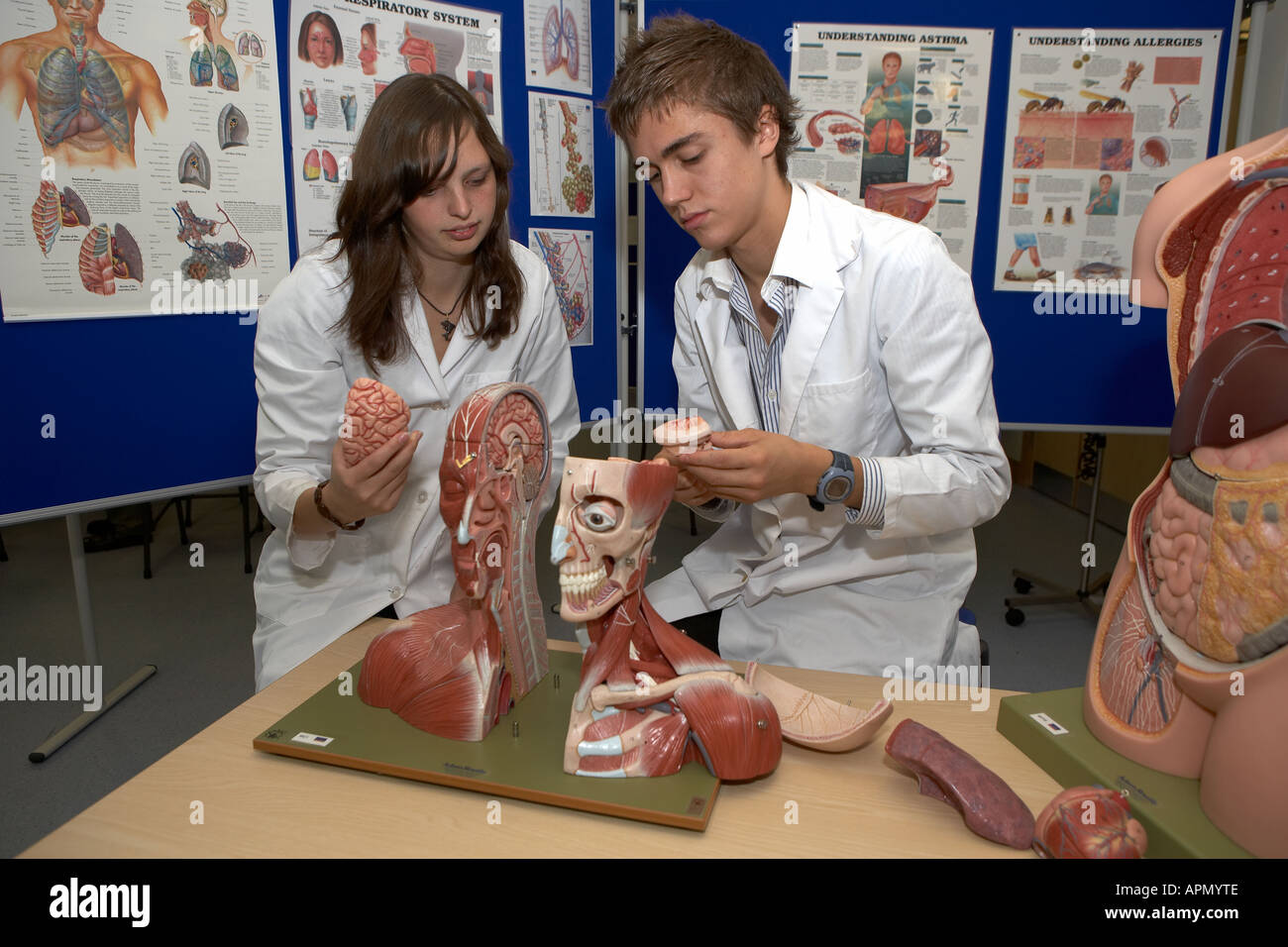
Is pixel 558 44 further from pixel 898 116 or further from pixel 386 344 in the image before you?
pixel 386 344

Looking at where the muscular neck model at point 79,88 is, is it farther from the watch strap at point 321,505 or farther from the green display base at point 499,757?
the green display base at point 499,757

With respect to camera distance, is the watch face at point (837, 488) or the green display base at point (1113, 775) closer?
the green display base at point (1113, 775)

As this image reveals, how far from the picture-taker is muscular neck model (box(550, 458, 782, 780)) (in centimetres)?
130

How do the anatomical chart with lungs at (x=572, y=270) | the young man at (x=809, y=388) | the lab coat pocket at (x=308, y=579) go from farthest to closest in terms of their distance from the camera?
1. the anatomical chart with lungs at (x=572, y=270)
2. the lab coat pocket at (x=308, y=579)
3. the young man at (x=809, y=388)

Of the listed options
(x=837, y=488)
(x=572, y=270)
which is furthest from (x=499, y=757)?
(x=572, y=270)

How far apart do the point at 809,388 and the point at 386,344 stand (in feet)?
3.03

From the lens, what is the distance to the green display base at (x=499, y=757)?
1.24 meters

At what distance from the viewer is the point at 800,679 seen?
164cm

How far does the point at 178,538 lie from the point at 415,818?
4.49 meters

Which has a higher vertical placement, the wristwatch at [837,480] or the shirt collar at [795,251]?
the shirt collar at [795,251]

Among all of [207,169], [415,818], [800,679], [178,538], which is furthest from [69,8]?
[178,538]

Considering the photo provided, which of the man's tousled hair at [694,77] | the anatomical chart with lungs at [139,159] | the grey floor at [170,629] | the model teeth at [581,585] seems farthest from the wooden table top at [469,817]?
the grey floor at [170,629]
